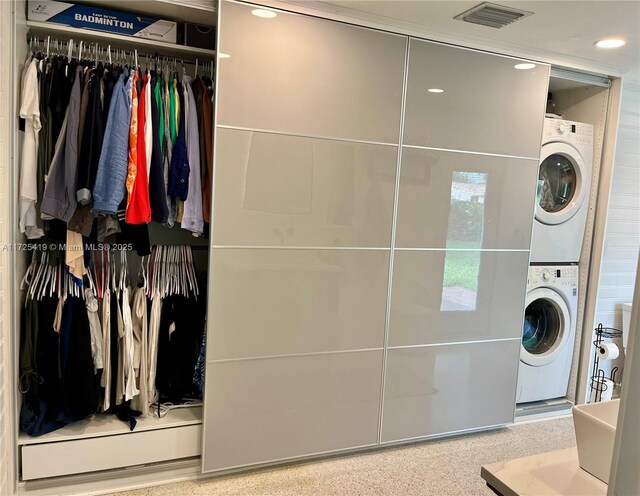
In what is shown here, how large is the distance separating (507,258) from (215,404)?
1944 mm

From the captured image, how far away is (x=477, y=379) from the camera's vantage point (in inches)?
→ 118

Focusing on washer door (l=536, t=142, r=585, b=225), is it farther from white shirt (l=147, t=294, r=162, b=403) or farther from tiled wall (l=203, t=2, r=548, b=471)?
white shirt (l=147, t=294, r=162, b=403)

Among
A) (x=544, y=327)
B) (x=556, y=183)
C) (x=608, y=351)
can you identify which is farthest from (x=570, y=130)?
(x=608, y=351)

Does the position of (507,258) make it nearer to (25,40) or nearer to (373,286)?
(373,286)

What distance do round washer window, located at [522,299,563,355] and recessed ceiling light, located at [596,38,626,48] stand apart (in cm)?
167

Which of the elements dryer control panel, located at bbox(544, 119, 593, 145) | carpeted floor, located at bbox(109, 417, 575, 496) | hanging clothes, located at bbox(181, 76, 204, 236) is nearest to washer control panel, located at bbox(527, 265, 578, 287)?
dryer control panel, located at bbox(544, 119, 593, 145)

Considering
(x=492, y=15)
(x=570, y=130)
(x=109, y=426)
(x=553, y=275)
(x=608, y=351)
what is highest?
(x=492, y=15)

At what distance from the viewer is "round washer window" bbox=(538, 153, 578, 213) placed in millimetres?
3295

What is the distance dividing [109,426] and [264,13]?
216 centimetres

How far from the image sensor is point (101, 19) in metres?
2.26

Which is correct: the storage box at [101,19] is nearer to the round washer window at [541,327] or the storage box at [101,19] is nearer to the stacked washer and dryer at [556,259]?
the stacked washer and dryer at [556,259]

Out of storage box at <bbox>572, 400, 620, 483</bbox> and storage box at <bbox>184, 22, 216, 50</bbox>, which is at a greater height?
storage box at <bbox>184, 22, 216, 50</bbox>

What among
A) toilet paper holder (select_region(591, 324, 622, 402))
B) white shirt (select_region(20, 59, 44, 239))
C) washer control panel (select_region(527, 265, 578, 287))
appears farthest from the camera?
toilet paper holder (select_region(591, 324, 622, 402))

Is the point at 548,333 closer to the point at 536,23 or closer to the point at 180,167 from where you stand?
the point at 536,23
